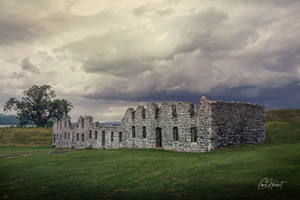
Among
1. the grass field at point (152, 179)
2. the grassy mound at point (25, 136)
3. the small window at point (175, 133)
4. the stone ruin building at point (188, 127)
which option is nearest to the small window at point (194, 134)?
the stone ruin building at point (188, 127)

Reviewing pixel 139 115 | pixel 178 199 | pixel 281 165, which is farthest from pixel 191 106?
pixel 178 199

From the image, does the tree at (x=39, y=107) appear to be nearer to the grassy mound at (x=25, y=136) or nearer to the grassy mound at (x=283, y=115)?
the grassy mound at (x=25, y=136)

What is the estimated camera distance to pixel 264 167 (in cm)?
1530

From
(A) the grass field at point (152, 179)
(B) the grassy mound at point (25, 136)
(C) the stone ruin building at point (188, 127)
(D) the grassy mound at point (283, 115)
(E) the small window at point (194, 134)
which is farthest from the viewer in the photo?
(B) the grassy mound at point (25, 136)

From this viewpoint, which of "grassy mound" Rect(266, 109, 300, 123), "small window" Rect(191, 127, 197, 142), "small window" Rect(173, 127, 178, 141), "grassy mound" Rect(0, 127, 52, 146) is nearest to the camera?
"small window" Rect(191, 127, 197, 142)

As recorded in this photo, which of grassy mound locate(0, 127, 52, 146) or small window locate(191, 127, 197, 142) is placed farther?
grassy mound locate(0, 127, 52, 146)

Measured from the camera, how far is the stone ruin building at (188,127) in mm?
27528

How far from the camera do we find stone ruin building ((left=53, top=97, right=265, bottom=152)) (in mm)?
27528

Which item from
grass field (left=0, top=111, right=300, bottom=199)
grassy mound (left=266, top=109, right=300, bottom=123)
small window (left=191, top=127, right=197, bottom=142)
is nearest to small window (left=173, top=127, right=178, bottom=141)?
small window (left=191, top=127, right=197, bottom=142)

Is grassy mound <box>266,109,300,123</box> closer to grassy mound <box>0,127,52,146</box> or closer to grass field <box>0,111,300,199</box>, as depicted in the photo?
grass field <box>0,111,300,199</box>

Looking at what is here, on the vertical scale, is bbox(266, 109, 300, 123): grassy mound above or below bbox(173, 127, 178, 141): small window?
above

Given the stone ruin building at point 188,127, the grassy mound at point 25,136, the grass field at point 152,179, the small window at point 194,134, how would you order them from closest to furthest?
the grass field at point 152,179 < the stone ruin building at point 188,127 < the small window at point 194,134 < the grassy mound at point 25,136

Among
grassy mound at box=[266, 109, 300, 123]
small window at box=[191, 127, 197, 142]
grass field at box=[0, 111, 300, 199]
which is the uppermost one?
grassy mound at box=[266, 109, 300, 123]

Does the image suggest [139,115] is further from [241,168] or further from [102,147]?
[241,168]
